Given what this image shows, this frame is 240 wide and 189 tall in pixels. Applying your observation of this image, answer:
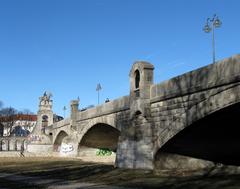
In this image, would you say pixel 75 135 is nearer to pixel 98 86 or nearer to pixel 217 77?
pixel 98 86

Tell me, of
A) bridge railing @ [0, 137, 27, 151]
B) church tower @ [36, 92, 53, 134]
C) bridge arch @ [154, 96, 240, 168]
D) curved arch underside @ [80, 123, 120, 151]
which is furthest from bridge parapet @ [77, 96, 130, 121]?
bridge railing @ [0, 137, 27, 151]

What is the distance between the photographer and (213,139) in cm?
2391

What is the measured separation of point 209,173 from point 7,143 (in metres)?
95.8

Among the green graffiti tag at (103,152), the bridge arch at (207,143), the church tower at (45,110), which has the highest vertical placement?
the church tower at (45,110)

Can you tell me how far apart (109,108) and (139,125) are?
9.00 metres

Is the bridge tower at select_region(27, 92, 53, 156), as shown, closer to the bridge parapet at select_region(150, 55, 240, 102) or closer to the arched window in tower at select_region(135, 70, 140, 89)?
the arched window in tower at select_region(135, 70, 140, 89)

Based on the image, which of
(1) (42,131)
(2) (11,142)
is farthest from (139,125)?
(2) (11,142)

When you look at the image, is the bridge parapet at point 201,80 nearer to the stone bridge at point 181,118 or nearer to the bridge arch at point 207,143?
the stone bridge at point 181,118

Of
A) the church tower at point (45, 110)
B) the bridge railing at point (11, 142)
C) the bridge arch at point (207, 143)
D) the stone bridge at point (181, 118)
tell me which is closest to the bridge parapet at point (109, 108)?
the stone bridge at point (181, 118)

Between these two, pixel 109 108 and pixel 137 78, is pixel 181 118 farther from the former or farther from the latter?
pixel 109 108

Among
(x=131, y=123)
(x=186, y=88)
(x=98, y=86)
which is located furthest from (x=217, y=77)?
(x=98, y=86)

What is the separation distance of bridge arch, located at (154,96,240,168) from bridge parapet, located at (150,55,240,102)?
4.80 feet

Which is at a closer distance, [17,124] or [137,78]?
[137,78]

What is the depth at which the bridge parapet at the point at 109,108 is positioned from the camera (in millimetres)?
30969
